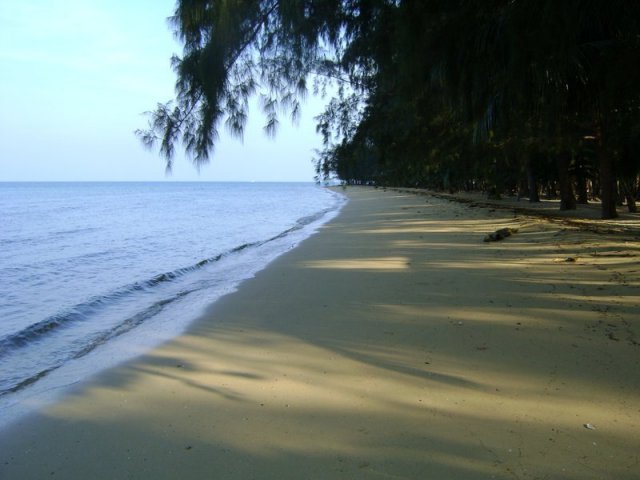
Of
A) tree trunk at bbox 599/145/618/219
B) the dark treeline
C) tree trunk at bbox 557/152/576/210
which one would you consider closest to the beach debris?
the dark treeline

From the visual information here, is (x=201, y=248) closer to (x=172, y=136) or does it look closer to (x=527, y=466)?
(x=172, y=136)

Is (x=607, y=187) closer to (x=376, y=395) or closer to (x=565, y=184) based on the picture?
(x=565, y=184)

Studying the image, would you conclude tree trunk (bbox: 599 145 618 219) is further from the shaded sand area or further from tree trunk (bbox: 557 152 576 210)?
the shaded sand area

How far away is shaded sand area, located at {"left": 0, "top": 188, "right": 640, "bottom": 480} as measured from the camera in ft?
7.94

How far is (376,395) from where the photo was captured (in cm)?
316

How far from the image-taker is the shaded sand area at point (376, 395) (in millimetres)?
2420

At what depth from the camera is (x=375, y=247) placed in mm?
11250

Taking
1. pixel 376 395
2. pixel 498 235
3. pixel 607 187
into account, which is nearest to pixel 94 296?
pixel 376 395

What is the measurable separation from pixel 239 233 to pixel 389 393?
16529 millimetres

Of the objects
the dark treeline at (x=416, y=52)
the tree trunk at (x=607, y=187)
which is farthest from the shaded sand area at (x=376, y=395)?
the tree trunk at (x=607, y=187)

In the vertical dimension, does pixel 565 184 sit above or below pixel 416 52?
below

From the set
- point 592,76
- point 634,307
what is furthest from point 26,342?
point 592,76

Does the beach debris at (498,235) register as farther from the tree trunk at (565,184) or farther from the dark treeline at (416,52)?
the tree trunk at (565,184)

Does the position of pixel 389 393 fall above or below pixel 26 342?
above
